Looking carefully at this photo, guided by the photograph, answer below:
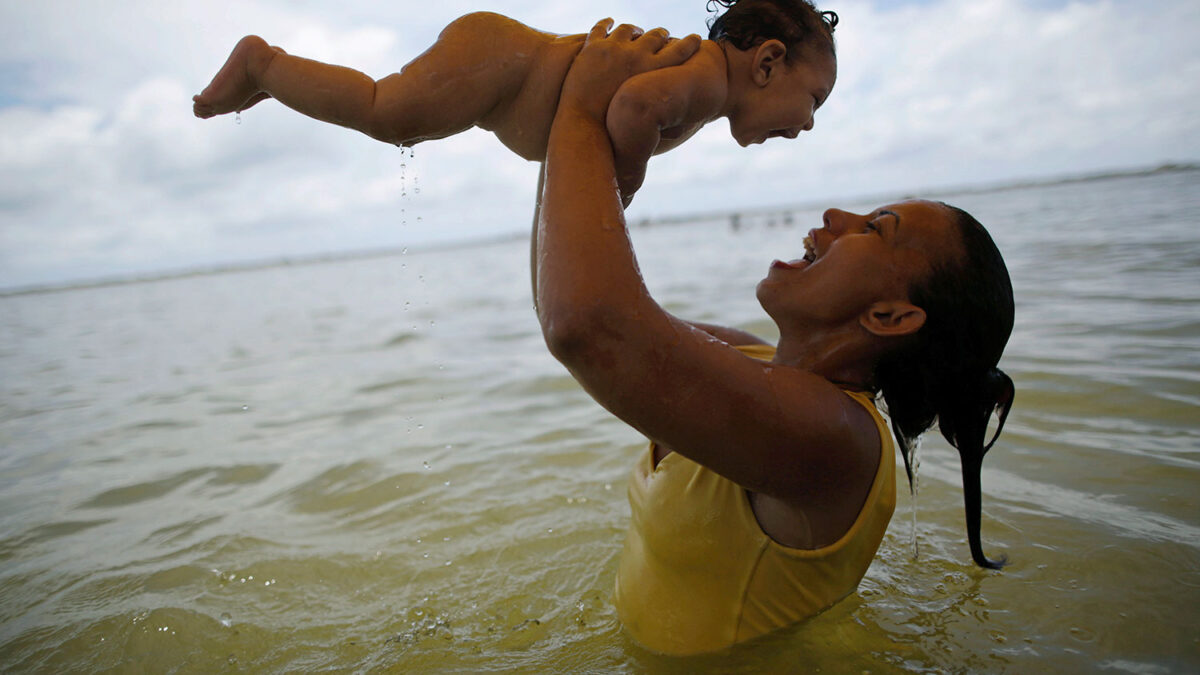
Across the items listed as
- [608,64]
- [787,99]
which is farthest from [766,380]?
[787,99]

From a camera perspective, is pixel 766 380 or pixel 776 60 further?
pixel 776 60

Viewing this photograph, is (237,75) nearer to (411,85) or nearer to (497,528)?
(411,85)

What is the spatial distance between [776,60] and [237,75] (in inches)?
53.0

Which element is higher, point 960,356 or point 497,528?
point 960,356

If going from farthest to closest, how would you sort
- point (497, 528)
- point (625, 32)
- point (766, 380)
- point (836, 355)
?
1. point (497, 528)
2. point (836, 355)
3. point (625, 32)
4. point (766, 380)

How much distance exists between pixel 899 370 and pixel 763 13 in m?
0.91

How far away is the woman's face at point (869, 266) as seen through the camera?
1.57m

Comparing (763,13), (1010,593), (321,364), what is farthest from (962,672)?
(321,364)

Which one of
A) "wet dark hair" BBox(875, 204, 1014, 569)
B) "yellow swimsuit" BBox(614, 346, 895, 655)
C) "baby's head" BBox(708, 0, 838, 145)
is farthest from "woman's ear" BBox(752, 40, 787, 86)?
"yellow swimsuit" BBox(614, 346, 895, 655)

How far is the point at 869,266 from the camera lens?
5.18 ft

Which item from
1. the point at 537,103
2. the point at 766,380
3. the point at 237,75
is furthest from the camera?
the point at 237,75

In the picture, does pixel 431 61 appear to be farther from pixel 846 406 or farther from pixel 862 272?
pixel 846 406

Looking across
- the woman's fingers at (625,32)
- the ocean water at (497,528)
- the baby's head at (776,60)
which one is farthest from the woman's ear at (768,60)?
the ocean water at (497,528)

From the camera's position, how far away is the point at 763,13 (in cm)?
181
